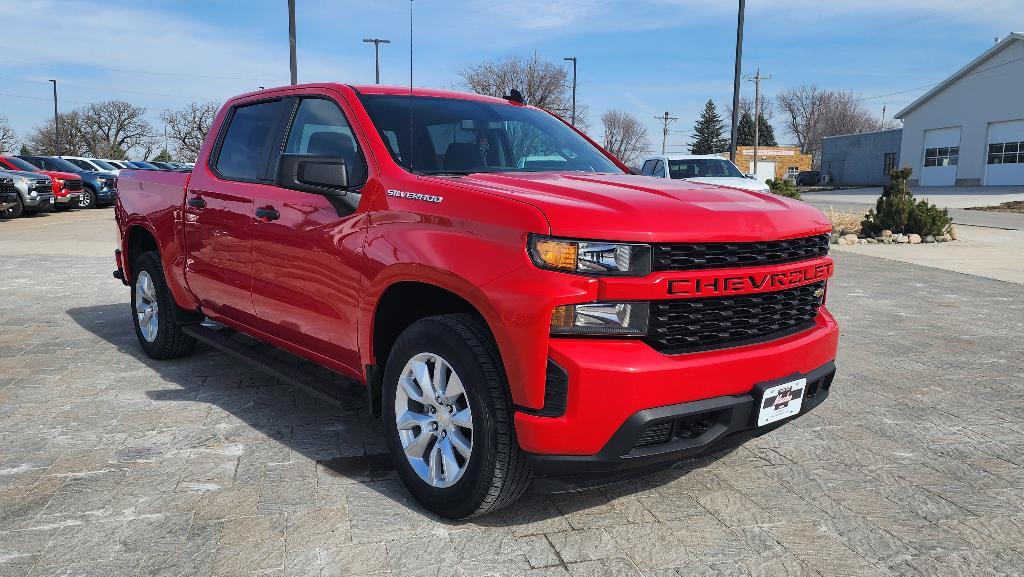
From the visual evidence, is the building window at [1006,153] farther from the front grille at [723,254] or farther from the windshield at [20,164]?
the front grille at [723,254]

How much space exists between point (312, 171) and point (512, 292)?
121 centimetres

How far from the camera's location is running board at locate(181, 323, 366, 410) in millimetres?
3729

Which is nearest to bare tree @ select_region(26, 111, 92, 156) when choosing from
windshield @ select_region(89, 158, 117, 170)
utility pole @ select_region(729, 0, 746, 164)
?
windshield @ select_region(89, 158, 117, 170)

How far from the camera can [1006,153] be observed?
42.1 metres

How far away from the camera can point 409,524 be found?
3.13 m

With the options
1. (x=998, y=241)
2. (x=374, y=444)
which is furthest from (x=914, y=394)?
(x=998, y=241)

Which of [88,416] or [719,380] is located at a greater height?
[719,380]

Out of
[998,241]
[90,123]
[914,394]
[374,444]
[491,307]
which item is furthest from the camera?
[90,123]

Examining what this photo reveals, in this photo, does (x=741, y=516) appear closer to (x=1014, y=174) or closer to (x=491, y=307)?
(x=491, y=307)

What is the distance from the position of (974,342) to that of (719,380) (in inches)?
191

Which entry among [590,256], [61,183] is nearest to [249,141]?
[590,256]

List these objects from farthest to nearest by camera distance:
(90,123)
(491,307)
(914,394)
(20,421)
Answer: (90,123), (914,394), (20,421), (491,307)

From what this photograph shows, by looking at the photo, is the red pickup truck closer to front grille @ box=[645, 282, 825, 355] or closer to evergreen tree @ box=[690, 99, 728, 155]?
front grille @ box=[645, 282, 825, 355]

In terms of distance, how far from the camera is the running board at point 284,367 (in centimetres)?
373
